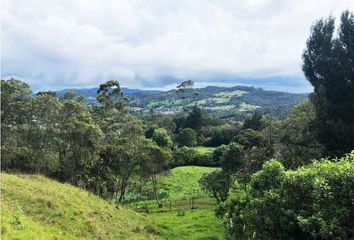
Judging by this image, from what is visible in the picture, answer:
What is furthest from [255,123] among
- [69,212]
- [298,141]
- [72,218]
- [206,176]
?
[72,218]

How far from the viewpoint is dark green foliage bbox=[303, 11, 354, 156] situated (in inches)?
1416

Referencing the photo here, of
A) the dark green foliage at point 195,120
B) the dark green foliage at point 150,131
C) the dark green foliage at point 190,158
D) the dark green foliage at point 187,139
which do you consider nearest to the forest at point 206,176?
the dark green foliage at point 190,158

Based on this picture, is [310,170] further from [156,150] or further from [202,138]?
[202,138]

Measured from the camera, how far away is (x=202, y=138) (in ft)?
359

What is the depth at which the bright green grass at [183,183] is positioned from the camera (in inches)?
2453

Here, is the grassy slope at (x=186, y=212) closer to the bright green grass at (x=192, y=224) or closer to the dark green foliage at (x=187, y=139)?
the bright green grass at (x=192, y=224)

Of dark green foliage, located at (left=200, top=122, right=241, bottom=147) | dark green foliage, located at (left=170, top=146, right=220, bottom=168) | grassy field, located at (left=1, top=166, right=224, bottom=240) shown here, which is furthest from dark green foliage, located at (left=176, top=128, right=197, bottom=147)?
grassy field, located at (left=1, top=166, right=224, bottom=240)

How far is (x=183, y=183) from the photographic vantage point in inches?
2721

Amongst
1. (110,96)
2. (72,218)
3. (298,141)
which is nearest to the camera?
(72,218)

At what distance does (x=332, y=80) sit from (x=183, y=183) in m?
36.1

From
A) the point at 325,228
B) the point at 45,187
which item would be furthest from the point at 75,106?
the point at 325,228

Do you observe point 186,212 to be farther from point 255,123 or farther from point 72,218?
point 255,123

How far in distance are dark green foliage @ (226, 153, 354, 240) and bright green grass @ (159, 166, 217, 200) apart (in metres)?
45.4

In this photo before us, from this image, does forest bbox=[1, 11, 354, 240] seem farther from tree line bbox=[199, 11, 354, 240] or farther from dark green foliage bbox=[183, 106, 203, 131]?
dark green foliage bbox=[183, 106, 203, 131]
